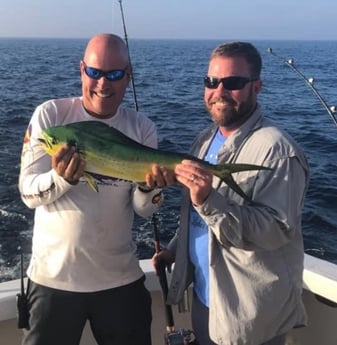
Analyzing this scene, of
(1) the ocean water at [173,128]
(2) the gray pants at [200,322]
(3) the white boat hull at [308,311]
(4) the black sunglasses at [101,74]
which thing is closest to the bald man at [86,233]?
(4) the black sunglasses at [101,74]

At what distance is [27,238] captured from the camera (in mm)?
7773

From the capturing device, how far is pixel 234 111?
8.93ft

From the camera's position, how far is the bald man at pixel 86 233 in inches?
116

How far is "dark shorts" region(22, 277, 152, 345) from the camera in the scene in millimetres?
2967

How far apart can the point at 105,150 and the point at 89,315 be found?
3.34 ft

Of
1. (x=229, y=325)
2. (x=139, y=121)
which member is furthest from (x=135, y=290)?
(x=139, y=121)

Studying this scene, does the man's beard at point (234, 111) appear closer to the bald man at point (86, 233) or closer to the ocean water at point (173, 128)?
the bald man at point (86, 233)

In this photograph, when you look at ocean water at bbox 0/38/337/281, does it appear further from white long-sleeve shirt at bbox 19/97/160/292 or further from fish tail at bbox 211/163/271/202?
fish tail at bbox 211/163/271/202

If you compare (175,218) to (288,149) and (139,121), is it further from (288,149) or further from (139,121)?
(288,149)

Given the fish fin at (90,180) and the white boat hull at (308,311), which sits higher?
the fish fin at (90,180)

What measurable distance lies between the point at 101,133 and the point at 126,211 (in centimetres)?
59

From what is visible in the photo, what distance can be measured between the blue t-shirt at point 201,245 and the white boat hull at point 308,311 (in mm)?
824

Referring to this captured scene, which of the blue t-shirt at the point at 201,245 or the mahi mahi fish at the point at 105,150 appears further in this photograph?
the blue t-shirt at the point at 201,245

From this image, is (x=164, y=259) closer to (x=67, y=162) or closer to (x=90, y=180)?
(x=90, y=180)
